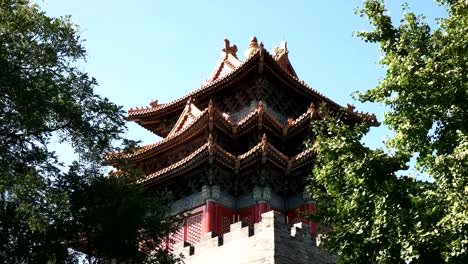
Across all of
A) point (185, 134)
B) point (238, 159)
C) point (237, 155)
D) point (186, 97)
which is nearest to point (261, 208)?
point (238, 159)

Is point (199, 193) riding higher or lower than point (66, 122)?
Result: higher

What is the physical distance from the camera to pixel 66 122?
1478 centimetres

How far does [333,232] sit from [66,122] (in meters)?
6.59

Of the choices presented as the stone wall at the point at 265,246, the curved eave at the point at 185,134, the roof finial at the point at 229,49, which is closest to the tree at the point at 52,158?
the stone wall at the point at 265,246

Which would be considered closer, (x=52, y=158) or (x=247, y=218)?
(x=52, y=158)

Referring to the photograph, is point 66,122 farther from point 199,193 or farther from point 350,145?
point 199,193

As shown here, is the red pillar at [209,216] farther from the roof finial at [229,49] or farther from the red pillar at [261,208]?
the roof finial at [229,49]

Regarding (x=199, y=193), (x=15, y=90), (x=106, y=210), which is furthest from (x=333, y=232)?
(x=199, y=193)

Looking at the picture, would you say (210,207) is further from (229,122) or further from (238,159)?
(229,122)

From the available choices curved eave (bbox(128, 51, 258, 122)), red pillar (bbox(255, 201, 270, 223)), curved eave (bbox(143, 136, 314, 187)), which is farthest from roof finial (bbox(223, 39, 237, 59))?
red pillar (bbox(255, 201, 270, 223))

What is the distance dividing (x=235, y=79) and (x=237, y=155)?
3.64 meters

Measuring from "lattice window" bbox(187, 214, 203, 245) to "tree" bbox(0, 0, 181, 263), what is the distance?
22.4 ft

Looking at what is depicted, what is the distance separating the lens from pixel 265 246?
56.9 ft

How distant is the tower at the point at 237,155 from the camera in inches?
907
